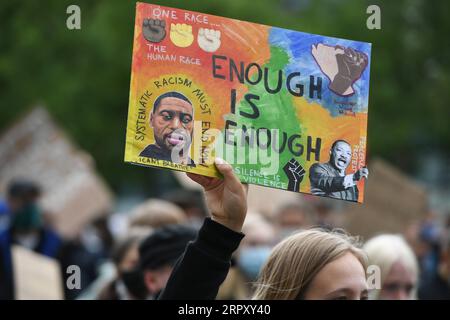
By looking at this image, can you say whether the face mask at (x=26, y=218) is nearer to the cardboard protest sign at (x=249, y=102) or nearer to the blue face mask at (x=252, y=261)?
the blue face mask at (x=252, y=261)

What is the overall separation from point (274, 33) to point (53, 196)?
10.0 meters

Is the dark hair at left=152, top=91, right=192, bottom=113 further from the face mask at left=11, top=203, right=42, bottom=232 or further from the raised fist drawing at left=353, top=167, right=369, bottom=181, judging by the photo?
the face mask at left=11, top=203, right=42, bottom=232

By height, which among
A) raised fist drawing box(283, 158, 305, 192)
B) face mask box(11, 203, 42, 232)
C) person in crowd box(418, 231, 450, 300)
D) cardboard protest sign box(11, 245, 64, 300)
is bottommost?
person in crowd box(418, 231, 450, 300)

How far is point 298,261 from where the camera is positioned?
3.66 meters

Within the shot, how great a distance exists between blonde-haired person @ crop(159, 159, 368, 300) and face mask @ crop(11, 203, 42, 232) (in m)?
5.98

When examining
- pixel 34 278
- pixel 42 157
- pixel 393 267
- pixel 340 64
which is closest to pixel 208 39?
pixel 340 64

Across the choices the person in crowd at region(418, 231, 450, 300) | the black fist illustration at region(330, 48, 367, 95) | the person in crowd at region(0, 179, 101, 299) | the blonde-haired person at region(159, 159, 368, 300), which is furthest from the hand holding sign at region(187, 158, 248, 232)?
the person in crowd at region(0, 179, 101, 299)

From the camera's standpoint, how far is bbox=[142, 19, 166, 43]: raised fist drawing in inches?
134

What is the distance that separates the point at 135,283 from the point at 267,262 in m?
1.74

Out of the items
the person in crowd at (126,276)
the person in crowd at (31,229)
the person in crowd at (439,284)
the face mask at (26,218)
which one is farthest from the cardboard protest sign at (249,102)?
the face mask at (26,218)

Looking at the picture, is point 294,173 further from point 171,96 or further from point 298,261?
point 171,96

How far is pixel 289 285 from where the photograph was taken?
12.0 ft

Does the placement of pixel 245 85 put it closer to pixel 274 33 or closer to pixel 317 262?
pixel 274 33
